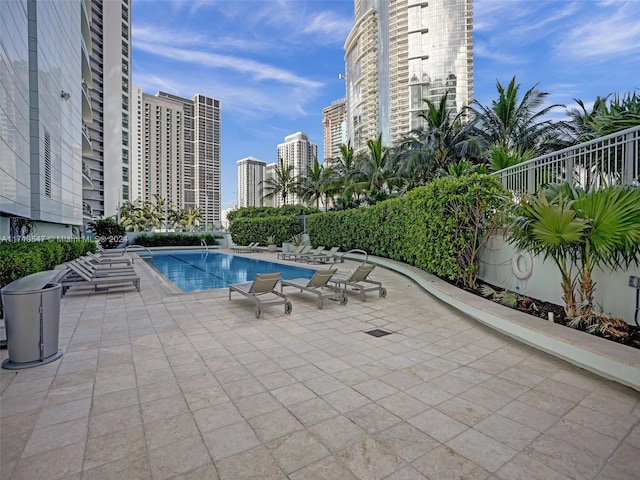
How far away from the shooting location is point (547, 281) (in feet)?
20.5

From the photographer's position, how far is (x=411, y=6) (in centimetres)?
7675

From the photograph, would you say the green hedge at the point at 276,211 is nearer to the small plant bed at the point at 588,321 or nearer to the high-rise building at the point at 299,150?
the small plant bed at the point at 588,321

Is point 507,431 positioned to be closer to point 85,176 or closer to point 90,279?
point 90,279

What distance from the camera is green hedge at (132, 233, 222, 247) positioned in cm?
3091

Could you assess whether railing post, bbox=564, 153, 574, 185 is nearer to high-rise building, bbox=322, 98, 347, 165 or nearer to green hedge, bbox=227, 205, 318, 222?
green hedge, bbox=227, 205, 318, 222

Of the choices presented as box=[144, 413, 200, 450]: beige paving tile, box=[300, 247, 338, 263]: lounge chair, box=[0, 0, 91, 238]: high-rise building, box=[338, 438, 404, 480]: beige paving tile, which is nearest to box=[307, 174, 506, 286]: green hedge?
box=[300, 247, 338, 263]: lounge chair

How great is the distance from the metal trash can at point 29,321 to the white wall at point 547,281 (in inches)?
302

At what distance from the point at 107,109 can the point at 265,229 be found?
55021mm

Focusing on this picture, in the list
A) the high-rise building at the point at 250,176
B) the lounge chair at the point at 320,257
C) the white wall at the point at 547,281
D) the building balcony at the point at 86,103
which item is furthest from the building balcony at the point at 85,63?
the high-rise building at the point at 250,176

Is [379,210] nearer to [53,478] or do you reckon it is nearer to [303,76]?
[53,478]

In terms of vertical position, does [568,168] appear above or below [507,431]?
above

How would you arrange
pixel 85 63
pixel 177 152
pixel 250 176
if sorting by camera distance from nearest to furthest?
pixel 85 63 < pixel 250 176 < pixel 177 152

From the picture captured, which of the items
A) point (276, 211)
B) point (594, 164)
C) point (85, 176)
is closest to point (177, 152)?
point (85, 176)

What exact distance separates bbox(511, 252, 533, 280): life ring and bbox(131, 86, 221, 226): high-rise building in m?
89.4
